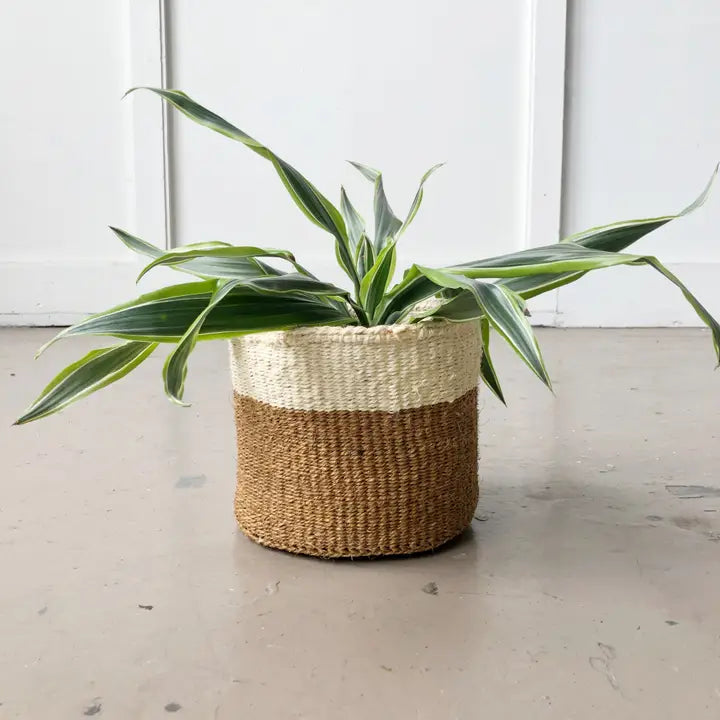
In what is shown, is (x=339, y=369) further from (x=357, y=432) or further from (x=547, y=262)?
(x=547, y=262)

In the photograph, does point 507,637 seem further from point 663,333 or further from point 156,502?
point 663,333

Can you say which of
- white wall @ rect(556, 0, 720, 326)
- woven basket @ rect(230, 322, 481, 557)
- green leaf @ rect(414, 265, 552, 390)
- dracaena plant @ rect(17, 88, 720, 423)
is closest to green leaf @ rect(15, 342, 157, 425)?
dracaena plant @ rect(17, 88, 720, 423)

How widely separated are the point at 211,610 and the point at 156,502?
1.01 feet

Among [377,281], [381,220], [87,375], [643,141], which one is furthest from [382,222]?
[643,141]

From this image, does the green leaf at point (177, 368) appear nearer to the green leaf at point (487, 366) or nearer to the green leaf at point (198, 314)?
the green leaf at point (198, 314)

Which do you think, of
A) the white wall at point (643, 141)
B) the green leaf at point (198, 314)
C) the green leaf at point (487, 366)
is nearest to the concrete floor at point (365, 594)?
Answer: the green leaf at point (487, 366)

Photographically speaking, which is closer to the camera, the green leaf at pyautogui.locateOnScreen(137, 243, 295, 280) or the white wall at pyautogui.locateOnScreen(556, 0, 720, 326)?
the green leaf at pyautogui.locateOnScreen(137, 243, 295, 280)

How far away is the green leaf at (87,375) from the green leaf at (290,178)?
0.69ft

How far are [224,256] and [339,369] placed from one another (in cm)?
17

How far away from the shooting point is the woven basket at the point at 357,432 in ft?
3.07

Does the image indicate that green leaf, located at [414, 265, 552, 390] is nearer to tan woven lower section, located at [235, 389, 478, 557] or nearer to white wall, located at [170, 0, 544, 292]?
tan woven lower section, located at [235, 389, 478, 557]

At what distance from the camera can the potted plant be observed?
913 millimetres

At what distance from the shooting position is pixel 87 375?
0.93 metres

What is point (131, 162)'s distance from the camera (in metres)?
2.40
